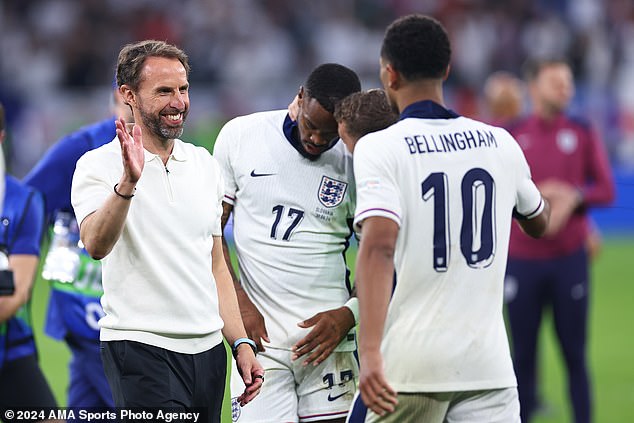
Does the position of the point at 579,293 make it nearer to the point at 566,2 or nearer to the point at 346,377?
the point at 346,377

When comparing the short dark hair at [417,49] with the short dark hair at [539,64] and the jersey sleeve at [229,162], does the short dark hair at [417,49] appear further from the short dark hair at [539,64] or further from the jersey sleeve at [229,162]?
the short dark hair at [539,64]

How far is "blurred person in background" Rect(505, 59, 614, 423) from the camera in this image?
24.3 ft

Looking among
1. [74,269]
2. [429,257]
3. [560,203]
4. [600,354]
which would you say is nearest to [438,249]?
[429,257]

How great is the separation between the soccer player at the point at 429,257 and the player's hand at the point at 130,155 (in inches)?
30.5

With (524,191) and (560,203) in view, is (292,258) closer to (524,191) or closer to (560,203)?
(524,191)

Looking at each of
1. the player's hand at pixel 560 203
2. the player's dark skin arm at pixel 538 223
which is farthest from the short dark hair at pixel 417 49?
the player's hand at pixel 560 203

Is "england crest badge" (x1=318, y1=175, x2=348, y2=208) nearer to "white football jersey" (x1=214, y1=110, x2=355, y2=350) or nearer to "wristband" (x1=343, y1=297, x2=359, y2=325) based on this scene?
"white football jersey" (x1=214, y1=110, x2=355, y2=350)

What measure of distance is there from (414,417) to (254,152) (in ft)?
5.03

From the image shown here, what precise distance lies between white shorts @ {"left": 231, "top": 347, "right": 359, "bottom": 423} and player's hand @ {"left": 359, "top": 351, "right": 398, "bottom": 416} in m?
1.02

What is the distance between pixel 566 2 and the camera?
2148 cm

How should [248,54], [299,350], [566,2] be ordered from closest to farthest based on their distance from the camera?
[299,350] < [248,54] < [566,2]

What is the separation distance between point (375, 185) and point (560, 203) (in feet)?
12.6

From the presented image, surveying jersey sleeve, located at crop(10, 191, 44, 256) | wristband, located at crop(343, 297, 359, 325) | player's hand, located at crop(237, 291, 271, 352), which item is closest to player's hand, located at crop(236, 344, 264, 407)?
player's hand, located at crop(237, 291, 271, 352)

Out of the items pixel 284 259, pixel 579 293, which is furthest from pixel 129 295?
pixel 579 293
